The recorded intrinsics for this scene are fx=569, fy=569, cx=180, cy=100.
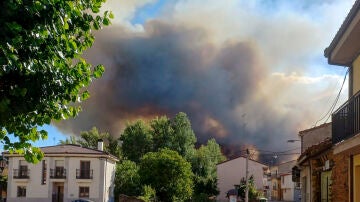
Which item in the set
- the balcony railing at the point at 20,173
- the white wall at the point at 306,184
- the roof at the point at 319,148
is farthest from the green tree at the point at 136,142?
the roof at the point at 319,148

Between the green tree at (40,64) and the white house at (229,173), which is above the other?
the green tree at (40,64)

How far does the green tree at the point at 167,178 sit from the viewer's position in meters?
55.8

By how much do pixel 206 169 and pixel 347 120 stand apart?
6832cm

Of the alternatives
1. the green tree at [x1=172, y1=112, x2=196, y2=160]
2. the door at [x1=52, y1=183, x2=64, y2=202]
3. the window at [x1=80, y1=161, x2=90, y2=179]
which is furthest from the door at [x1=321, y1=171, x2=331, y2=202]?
the green tree at [x1=172, y1=112, x2=196, y2=160]

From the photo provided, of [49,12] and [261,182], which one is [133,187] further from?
[49,12]

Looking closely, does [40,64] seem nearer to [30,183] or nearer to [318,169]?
[318,169]

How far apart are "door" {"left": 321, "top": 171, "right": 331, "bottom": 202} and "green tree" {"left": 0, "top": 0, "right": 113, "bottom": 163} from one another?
398 inches

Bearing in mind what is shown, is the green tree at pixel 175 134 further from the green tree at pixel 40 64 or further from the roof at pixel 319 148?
the green tree at pixel 40 64

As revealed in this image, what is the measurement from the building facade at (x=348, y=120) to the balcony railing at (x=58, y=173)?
2014 inches

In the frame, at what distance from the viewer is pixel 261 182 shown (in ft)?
270

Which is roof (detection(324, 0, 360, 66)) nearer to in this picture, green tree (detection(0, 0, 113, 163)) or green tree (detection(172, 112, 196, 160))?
green tree (detection(0, 0, 113, 163))

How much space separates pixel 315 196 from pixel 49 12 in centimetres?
1383

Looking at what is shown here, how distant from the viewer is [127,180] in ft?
215

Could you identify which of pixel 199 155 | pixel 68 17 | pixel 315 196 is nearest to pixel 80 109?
pixel 68 17
